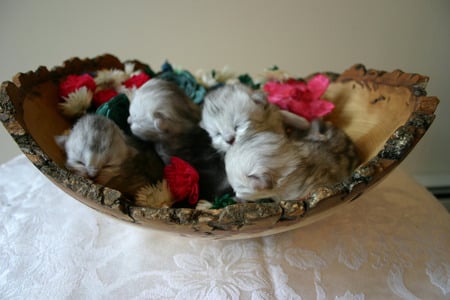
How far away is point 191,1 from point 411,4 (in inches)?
33.7

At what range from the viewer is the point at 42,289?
1.84 feet

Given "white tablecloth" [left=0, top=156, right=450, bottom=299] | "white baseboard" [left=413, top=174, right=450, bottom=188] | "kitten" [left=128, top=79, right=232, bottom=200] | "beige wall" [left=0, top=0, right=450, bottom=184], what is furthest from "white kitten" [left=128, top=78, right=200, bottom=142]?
"white baseboard" [left=413, top=174, right=450, bottom=188]

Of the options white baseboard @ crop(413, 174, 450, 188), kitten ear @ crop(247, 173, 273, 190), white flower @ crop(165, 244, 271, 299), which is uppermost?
kitten ear @ crop(247, 173, 273, 190)

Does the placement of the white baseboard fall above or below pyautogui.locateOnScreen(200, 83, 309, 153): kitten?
below

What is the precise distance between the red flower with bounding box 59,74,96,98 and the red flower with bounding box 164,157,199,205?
332 mm

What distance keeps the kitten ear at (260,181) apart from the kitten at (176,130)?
12cm

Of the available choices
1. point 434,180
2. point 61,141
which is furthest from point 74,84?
point 434,180

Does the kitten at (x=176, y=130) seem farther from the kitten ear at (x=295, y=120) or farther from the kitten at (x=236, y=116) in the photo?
the kitten ear at (x=295, y=120)

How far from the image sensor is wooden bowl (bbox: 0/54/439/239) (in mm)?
435

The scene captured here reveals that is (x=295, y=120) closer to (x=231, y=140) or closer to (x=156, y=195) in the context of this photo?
(x=231, y=140)

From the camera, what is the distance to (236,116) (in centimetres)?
71

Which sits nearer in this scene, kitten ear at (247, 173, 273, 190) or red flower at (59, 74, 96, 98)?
kitten ear at (247, 173, 273, 190)

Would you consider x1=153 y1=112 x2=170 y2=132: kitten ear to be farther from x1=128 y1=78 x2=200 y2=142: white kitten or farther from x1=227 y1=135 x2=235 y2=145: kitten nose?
x1=227 y1=135 x2=235 y2=145: kitten nose

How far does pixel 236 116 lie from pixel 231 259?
0.95ft
